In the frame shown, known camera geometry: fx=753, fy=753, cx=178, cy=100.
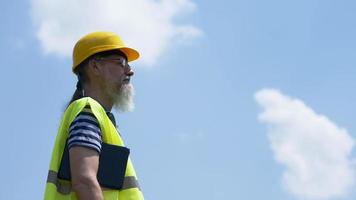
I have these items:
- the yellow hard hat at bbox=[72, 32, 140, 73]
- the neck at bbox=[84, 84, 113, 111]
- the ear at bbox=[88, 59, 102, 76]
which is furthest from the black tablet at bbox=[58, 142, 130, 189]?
the yellow hard hat at bbox=[72, 32, 140, 73]

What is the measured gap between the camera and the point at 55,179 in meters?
5.31

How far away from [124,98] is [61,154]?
789mm

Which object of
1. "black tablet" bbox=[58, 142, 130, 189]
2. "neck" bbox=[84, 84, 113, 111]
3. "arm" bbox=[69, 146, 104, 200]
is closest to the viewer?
"arm" bbox=[69, 146, 104, 200]

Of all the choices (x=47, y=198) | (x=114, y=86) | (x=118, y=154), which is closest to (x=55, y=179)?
(x=47, y=198)

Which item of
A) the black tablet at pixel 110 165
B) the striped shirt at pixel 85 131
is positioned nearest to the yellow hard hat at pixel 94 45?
the striped shirt at pixel 85 131

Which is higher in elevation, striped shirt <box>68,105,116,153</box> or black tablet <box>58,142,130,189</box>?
striped shirt <box>68,105,116,153</box>

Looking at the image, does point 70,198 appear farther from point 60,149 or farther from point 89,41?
point 89,41

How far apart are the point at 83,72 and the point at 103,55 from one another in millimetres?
211

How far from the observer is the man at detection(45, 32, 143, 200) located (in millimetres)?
5180

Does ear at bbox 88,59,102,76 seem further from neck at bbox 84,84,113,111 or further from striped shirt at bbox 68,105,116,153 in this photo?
striped shirt at bbox 68,105,116,153

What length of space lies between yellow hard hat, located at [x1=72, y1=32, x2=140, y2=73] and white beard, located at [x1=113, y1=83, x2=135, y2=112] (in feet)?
1.04

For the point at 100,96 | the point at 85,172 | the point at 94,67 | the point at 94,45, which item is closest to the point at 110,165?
the point at 85,172

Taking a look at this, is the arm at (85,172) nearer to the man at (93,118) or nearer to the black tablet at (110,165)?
the man at (93,118)

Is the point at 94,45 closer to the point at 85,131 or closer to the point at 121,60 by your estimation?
the point at 121,60
